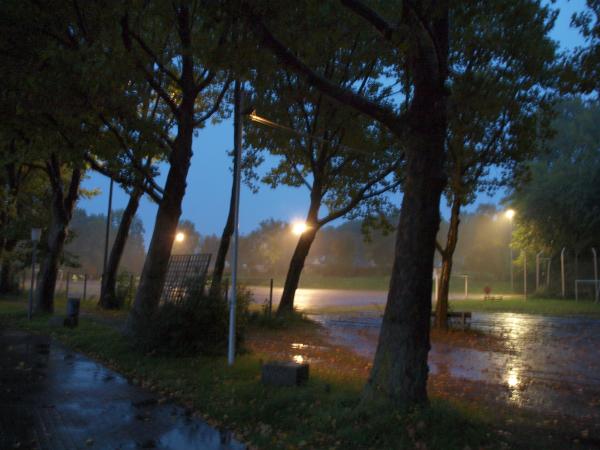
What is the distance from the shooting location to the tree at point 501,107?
47.4 feet

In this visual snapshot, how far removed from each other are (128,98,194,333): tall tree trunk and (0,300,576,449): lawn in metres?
2.78

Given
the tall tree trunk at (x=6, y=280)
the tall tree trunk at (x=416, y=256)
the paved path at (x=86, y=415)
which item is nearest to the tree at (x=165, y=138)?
the paved path at (x=86, y=415)

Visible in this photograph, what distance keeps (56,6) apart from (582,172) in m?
34.0

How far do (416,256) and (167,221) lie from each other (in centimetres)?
831

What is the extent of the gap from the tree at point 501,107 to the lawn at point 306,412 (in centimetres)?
667

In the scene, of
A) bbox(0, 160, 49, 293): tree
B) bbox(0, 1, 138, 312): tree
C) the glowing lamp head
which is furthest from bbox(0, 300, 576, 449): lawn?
bbox(0, 160, 49, 293): tree

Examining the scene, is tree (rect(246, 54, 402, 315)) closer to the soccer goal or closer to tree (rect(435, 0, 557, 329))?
tree (rect(435, 0, 557, 329))

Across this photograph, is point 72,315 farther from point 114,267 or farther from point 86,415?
point 86,415

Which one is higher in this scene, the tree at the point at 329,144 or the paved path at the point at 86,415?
the tree at the point at 329,144

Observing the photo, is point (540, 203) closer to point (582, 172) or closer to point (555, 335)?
point (582, 172)

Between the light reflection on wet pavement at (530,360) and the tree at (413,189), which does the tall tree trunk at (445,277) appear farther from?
the tree at (413,189)

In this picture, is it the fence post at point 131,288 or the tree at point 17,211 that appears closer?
the fence post at point 131,288

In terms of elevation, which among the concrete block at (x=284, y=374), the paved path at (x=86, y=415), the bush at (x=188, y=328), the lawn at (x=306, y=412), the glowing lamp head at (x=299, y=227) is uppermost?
the glowing lamp head at (x=299, y=227)

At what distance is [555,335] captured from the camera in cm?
1834
